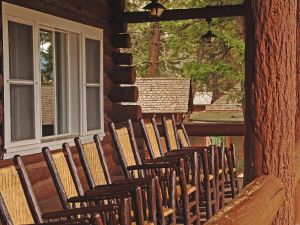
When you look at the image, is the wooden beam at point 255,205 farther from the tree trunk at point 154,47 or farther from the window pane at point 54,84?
the tree trunk at point 154,47

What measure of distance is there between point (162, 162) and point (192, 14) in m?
4.42

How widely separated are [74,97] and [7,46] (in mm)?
1759

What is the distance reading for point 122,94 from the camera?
8805 mm

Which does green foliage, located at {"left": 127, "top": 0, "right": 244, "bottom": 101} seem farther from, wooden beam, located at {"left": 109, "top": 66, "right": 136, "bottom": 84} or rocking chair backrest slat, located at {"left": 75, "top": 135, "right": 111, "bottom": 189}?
rocking chair backrest slat, located at {"left": 75, "top": 135, "right": 111, "bottom": 189}

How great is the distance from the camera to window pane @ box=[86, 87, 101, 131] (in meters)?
7.66

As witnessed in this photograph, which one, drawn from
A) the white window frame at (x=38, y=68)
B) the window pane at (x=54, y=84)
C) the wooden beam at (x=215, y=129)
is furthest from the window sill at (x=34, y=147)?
the wooden beam at (x=215, y=129)

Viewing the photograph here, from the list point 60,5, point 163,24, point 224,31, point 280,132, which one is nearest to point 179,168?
point 280,132

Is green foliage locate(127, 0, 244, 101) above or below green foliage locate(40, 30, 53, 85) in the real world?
above

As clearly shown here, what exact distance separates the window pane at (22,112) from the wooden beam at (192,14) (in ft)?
9.58

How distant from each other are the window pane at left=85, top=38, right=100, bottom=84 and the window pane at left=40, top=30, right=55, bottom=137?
0.60 meters

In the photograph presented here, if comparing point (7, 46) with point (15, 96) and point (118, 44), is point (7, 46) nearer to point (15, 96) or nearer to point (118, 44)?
point (15, 96)

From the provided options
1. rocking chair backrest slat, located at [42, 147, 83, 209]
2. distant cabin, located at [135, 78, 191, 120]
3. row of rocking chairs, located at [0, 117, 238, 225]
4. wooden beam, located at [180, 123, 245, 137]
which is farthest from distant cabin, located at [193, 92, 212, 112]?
rocking chair backrest slat, located at [42, 147, 83, 209]

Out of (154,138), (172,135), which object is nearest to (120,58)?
(172,135)

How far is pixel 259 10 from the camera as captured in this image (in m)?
3.43
